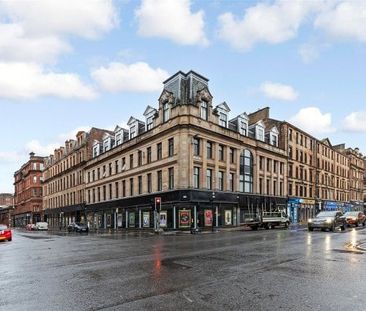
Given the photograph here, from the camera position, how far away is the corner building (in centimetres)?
3912

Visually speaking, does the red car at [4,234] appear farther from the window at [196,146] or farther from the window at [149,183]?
the window at [196,146]

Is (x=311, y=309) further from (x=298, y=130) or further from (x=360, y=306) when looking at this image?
(x=298, y=130)

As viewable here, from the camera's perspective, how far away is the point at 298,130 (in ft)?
200

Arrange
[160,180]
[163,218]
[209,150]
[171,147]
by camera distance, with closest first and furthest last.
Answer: [163,218] < [171,147] < [209,150] < [160,180]

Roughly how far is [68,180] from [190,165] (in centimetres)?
4230

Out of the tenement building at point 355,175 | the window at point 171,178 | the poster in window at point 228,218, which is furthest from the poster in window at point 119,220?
the tenement building at point 355,175

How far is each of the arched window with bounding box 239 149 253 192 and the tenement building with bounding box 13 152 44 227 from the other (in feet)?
226

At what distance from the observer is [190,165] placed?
127ft

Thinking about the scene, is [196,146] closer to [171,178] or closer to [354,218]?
[171,178]

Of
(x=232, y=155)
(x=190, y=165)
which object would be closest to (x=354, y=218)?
(x=232, y=155)

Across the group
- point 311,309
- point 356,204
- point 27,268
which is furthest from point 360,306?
point 356,204

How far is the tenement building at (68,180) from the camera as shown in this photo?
65125 mm

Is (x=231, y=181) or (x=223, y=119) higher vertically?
(x=223, y=119)

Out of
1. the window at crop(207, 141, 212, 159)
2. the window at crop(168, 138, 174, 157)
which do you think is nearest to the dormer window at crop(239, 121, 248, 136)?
the window at crop(207, 141, 212, 159)
